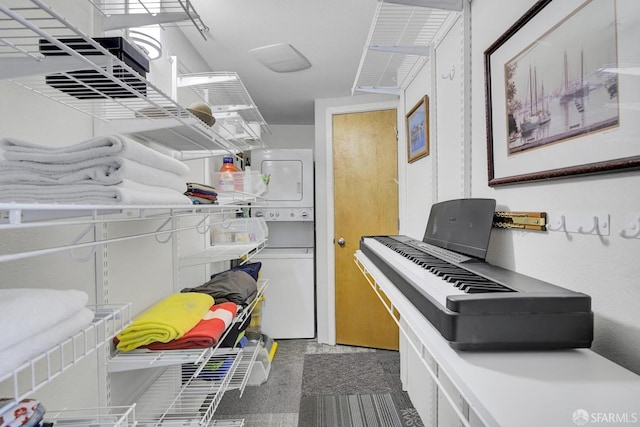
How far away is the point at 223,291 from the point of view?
167 cm

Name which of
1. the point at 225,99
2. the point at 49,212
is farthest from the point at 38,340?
the point at 225,99

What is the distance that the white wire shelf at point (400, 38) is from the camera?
4.48ft

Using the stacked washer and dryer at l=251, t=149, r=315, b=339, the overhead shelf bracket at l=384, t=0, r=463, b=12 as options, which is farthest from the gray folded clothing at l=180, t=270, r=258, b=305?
the overhead shelf bracket at l=384, t=0, r=463, b=12

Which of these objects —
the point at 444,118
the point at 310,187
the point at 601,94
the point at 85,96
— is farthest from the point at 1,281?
the point at 310,187

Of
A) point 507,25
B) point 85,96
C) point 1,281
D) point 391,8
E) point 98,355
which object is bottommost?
point 98,355

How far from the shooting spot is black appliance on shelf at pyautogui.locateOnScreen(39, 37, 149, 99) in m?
0.70

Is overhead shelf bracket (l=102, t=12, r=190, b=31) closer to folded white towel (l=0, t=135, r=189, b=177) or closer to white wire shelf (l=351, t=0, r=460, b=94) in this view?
folded white towel (l=0, t=135, r=189, b=177)

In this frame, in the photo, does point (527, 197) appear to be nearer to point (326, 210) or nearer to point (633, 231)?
point (633, 231)

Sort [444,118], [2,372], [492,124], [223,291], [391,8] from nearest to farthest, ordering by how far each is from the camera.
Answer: [2,372]
[492,124]
[391,8]
[444,118]
[223,291]

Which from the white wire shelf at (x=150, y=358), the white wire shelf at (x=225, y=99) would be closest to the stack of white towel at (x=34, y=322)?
the white wire shelf at (x=150, y=358)

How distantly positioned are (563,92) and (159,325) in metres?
1.37

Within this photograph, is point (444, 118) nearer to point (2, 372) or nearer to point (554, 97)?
point (554, 97)

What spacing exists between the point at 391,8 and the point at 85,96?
115 centimetres

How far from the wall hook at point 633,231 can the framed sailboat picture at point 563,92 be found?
4.0 inches
